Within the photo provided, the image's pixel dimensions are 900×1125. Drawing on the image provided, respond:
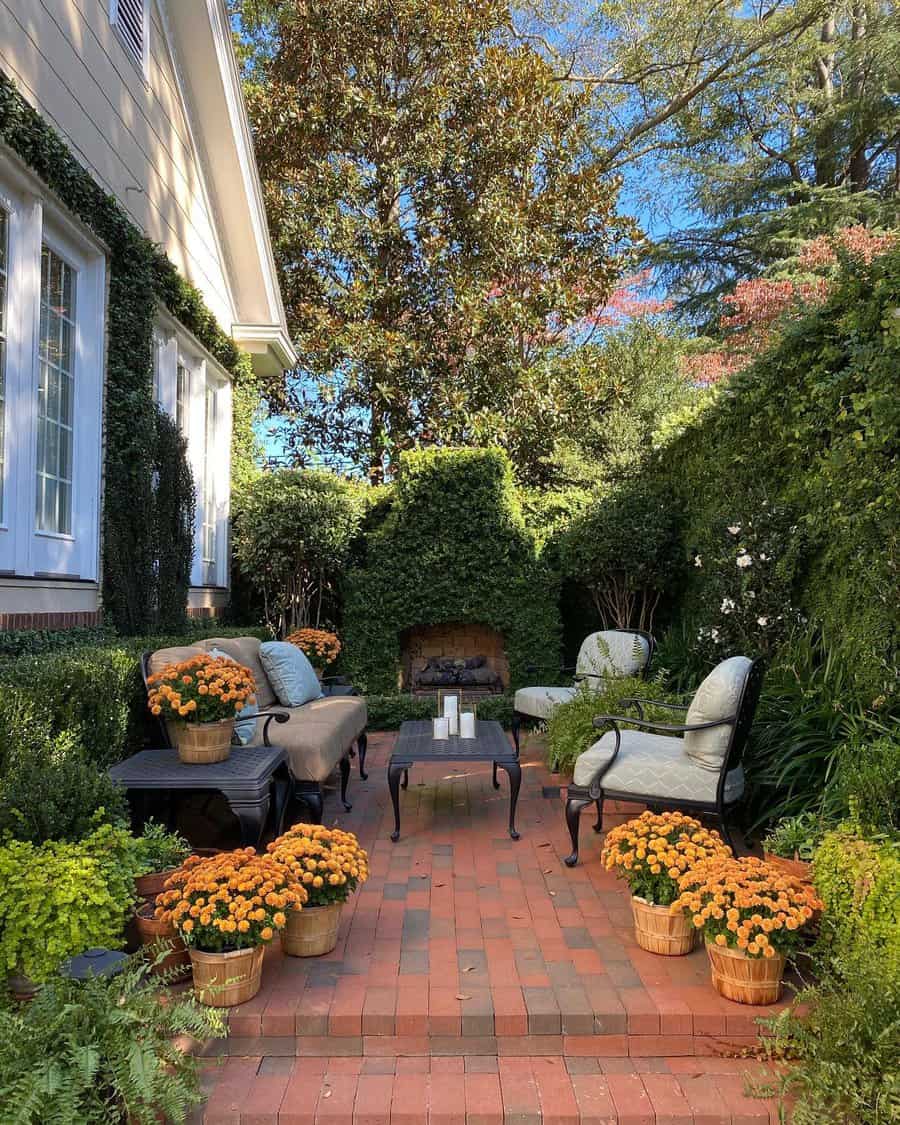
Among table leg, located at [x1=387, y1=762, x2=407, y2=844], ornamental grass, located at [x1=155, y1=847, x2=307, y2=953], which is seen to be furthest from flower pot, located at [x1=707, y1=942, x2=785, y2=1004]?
table leg, located at [x1=387, y1=762, x2=407, y2=844]

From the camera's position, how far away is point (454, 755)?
4.69 m

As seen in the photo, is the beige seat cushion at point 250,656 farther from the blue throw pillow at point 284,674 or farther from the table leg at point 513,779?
the table leg at point 513,779

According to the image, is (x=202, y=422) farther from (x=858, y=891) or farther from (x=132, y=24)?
(x=858, y=891)

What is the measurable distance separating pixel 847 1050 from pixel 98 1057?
6.69 ft

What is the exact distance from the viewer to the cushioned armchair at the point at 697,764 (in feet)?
13.2

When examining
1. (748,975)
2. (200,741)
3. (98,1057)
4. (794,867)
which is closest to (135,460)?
(200,741)

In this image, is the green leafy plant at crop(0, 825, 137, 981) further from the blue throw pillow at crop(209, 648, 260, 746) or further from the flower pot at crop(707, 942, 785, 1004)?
the flower pot at crop(707, 942, 785, 1004)

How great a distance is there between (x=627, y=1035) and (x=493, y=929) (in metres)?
0.85

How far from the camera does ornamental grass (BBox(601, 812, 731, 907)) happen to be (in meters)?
3.09

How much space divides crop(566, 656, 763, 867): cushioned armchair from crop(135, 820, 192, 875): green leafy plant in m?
Result: 1.93

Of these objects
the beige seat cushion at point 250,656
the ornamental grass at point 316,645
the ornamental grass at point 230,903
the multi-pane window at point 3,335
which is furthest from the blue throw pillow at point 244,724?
the ornamental grass at point 316,645

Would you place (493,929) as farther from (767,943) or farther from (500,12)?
(500,12)

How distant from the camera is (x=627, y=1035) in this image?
8.87ft

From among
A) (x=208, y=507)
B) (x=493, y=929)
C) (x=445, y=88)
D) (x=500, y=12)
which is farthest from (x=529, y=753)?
(x=500, y=12)
